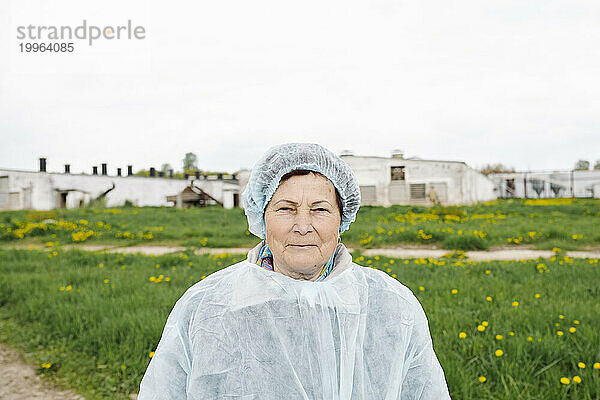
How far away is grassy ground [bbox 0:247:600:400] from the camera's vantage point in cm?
298

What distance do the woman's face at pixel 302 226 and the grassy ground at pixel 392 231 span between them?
7.84m

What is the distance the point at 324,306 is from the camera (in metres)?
1.54

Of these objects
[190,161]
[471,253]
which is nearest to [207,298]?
[471,253]

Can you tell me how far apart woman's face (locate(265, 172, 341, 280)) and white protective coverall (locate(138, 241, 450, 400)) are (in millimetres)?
68

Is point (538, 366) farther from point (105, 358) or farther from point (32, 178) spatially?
point (32, 178)

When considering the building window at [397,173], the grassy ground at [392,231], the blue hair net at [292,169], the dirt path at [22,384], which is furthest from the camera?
the building window at [397,173]

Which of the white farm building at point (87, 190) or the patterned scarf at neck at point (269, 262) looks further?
the white farm building at point (87, 190)

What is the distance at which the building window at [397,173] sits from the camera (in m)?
26.3

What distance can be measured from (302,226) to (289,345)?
38 centimetres

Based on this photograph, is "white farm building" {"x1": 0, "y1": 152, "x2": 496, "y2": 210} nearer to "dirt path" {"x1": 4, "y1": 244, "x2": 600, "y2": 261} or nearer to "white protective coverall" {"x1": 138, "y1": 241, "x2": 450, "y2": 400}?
"dirt path" {"x1": 4, "y1": 244, "x2": 600, "y2": 261}

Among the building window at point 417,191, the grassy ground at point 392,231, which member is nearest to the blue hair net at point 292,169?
the grassy ground at point 392,231

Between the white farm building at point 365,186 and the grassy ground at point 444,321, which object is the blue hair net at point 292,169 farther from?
the white farm building at point 365,186

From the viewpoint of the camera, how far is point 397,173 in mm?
26406

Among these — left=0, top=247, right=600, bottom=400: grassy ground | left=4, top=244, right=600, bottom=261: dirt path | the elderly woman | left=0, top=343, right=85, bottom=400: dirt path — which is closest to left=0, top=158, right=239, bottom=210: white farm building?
left=4, top=244, right=600, bottom=261: dirt path
